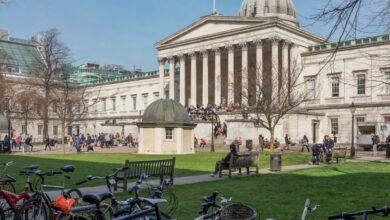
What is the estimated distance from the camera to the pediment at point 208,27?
6903 cm

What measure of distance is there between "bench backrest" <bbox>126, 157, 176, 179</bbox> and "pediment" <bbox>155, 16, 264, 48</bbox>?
5079 centimetres

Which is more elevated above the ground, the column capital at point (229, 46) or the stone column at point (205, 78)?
the column capital at point (229, 46)

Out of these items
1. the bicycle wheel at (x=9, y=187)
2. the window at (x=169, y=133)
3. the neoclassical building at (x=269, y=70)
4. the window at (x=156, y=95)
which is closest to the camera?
the bicycle wheel at (x=9, y=187)

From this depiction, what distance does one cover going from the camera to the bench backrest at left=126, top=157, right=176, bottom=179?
16378mm

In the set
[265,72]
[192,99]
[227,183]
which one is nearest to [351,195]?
[227,183]

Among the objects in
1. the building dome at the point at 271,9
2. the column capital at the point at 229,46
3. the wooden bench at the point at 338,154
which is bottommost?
the wooden bench at the point at 338,154

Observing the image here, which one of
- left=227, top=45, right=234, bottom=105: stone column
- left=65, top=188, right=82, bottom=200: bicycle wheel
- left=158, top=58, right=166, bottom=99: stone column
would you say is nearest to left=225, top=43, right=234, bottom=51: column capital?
left=227, top=45, right=234, bottom=105: stone column

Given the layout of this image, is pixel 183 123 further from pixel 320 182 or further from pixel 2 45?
pixel 2 45

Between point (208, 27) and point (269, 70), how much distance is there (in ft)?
64.9

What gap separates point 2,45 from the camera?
104562mm

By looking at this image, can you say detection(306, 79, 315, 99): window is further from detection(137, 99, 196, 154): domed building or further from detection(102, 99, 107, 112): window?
detection(102, 99, 107, 112): window

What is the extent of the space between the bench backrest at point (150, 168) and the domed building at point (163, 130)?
21338 mm

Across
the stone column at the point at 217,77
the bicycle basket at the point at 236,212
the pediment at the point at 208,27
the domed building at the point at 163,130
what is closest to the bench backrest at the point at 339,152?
the domed building at the point at 163,130

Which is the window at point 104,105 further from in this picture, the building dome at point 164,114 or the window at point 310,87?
the building dome at point 164,114
